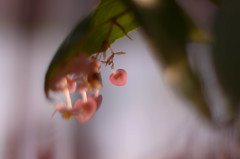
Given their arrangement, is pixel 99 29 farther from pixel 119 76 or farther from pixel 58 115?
pixel 58 115

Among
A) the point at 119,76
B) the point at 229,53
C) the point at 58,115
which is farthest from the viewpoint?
the point at 58,115

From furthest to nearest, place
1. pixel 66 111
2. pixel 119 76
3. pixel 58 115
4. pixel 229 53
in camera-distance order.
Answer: pixel 58 115, pixel 119 76, pixel 66 111, pixel 229 53

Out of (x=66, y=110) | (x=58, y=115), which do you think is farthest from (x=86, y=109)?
(x=58, y=115)

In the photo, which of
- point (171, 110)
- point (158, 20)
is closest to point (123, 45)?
point (171, 110)

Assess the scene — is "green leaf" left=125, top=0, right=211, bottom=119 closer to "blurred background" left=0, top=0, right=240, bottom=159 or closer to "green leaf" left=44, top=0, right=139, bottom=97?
"green leaf" left=44, top=0, right=139, bottom=97

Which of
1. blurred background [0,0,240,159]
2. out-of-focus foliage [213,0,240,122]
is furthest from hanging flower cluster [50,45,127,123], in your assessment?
blurred background [0,0,240,159]

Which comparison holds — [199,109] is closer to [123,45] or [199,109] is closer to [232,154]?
[232,154]
